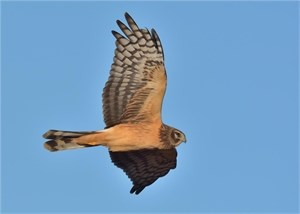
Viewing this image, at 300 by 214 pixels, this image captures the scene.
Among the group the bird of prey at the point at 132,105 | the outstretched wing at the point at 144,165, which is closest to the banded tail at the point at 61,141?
the bird of prey at the point at 132,105

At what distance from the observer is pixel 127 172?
1509 cm

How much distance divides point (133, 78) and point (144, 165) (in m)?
1.89

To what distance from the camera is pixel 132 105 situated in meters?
14.3

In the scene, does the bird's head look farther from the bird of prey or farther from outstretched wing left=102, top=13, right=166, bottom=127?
outstretched wing left=102, top=13, right=166, bottom=127

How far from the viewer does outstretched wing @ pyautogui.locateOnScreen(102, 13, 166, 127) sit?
14.1 m

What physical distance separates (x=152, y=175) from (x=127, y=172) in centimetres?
50

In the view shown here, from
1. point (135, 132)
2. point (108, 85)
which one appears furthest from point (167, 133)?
point (108, 85)

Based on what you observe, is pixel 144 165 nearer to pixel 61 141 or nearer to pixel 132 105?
pixel 132 105

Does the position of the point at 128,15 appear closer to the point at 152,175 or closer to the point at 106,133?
the point at 106,133

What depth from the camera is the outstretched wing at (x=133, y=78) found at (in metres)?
14.1

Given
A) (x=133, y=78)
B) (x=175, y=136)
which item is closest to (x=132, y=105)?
(x=133, y=78)

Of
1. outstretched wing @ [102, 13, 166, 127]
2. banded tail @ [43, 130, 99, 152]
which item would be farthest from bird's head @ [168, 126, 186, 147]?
banded tail @ [43, 130, 99, 152]

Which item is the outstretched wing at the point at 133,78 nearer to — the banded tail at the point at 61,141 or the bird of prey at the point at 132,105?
the bird of prey at the point at 132,105

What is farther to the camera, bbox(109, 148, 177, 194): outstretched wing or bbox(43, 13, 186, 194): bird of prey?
bbox(109, 148, 177, 194): outstretched wing
